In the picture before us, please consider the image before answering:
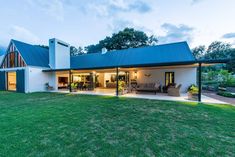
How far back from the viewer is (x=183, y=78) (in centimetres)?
1232

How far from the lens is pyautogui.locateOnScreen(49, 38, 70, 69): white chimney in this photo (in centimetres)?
1485

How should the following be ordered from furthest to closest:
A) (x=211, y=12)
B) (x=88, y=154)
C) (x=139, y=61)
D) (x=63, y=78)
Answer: (x=63, y=78), (x=139, y=61), (x=211, y=12), (x=88, y=154)

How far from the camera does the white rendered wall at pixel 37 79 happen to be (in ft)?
41.2

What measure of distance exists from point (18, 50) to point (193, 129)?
16.4m

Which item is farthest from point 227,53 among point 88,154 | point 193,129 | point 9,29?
point 9,29

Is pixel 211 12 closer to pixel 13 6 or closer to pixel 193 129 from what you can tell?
pixel 193 129

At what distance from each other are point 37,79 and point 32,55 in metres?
2.94

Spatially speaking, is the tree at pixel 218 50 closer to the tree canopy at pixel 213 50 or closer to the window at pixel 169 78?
the tree canopy at pixel 213 50

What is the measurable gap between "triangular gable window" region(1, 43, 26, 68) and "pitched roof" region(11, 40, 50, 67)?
0.46 meters

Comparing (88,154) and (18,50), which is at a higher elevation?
(18,50)

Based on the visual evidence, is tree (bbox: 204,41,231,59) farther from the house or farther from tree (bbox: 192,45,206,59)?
the house

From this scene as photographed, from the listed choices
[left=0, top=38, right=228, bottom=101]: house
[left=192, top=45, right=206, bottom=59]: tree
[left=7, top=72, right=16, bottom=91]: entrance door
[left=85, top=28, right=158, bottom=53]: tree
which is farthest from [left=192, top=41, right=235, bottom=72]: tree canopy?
[left=7, top=72, right=16, bottom=91]: entrance door

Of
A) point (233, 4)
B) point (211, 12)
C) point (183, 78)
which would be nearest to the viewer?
point (233, 4)

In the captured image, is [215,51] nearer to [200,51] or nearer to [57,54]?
[200,51]
